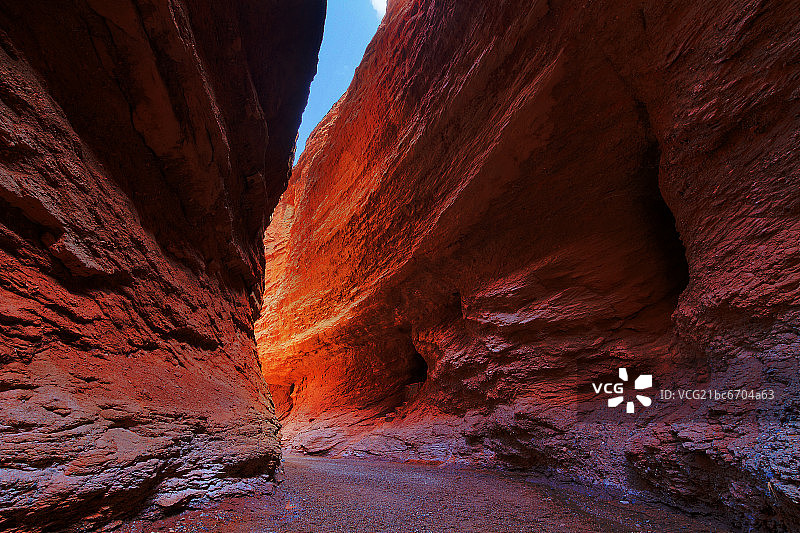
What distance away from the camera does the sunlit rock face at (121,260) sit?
1.82 m

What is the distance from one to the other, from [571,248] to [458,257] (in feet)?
7.65

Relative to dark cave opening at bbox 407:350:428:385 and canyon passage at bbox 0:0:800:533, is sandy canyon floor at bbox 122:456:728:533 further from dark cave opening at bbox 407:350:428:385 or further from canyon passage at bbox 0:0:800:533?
dark cave opening at bbox 407:350:428:385

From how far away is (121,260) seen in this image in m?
2.79

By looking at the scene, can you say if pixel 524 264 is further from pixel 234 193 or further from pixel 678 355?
pixel 234 193

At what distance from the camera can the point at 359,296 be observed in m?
9.40

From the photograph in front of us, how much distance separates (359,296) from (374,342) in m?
1.45

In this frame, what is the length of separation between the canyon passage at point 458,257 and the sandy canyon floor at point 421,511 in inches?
2.3
